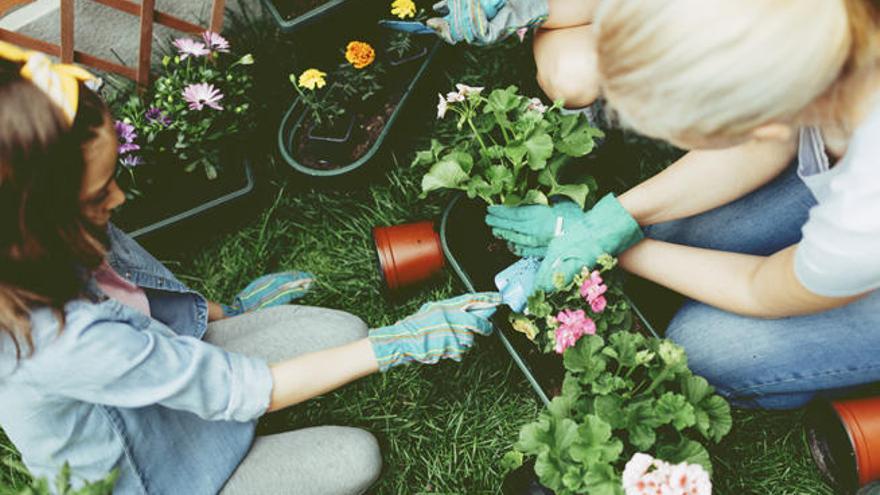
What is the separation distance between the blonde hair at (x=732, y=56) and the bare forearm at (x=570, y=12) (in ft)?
2.57

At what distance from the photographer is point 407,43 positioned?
6.62 feet

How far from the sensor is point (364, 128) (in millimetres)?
2041

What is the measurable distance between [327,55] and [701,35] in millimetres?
1367

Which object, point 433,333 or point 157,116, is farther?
point 157,116

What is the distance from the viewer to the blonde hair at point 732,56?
35.8 inches

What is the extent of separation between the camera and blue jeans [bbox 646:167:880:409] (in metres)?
1.39

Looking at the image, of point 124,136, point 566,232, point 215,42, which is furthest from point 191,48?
point 566,232

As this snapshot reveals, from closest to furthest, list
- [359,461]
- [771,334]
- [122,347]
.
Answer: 1. [122,347]
2. [771,334]
3. [359,461]

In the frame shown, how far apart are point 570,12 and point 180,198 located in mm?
1235

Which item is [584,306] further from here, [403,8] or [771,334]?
[403,8]

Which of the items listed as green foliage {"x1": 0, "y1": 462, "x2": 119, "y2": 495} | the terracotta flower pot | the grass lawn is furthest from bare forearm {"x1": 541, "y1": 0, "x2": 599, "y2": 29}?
green foliage {"x1": 0, "y1": 462, "x2": 119, "y2": 495}

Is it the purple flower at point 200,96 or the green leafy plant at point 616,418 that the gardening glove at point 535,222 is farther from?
the purple flower at point 200,96

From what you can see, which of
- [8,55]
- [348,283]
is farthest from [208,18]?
[8,55]

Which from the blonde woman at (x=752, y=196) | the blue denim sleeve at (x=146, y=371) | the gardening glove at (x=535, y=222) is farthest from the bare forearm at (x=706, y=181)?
the blue denim sleeve at (x=146, y=371)
